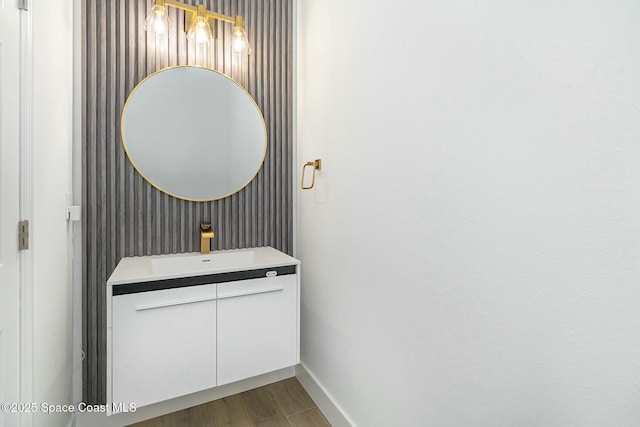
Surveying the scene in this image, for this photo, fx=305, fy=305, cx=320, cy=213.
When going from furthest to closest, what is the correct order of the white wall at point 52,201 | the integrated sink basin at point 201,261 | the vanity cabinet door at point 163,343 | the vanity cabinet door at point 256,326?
the integrated sink basin at point 201,261 → the vanity cabinet door at point 256,326 → the vanity cabinet door at point 163,343 → the white wall at point 52,201

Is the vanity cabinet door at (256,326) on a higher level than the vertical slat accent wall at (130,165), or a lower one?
lower

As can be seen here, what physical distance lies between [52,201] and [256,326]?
110 centimetres

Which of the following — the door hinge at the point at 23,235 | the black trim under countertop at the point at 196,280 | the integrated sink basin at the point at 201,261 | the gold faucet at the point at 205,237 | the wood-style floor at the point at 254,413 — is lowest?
the wood-style floor at the point at 254,413

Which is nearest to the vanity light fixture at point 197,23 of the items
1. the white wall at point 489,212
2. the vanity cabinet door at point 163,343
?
the white wall at point 489,212

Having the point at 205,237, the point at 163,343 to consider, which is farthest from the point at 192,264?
the point at 163,343

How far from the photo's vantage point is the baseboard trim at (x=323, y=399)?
162 cm

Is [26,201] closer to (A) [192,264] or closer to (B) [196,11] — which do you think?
(A) [192,264]

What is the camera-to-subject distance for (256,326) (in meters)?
1.64

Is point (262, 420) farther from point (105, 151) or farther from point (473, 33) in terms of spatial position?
point (473, 33)

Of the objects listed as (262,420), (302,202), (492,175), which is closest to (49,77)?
(302,202)

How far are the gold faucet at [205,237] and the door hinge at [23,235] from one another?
0.87m

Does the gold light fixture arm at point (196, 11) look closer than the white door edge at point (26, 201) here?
No

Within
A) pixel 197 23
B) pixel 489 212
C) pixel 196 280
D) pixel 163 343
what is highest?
pixel 197 23

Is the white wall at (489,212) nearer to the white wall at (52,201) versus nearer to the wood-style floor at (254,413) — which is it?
the wood-style floor at (254,413)
